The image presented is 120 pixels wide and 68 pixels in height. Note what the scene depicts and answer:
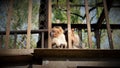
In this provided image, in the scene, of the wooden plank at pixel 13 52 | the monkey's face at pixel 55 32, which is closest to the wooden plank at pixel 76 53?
the wooden plank at pixel 13 52

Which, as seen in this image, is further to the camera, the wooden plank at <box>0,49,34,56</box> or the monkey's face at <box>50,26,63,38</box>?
the monkey's face at <box>50,26,63,38</box>

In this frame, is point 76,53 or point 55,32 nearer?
point 76,53

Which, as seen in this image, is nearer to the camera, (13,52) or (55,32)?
(13,52)

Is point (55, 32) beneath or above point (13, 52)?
above

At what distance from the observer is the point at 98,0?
7594 millimetres

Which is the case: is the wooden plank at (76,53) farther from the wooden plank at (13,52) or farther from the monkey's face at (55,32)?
the monkey's face at (55,32)

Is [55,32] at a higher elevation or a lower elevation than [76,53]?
higher

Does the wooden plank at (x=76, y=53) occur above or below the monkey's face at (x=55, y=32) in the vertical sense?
below

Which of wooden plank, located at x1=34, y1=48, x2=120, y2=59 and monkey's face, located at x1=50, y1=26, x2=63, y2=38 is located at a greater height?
monkey's face, located at x1=50, y1=26, x2=63, y2=38

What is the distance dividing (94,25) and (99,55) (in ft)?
7.99

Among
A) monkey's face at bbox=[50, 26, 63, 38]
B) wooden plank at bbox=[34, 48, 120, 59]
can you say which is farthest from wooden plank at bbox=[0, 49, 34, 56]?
monkey's face at bbox=[50, 26, 63, 38]

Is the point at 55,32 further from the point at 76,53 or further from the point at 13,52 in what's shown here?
the point at 13,52

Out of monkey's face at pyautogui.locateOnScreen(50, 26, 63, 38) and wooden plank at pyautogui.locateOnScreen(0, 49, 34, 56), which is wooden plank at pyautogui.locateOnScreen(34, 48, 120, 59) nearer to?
wooden plank at pyautogui.locateOnScreen(0, 49, 34, 56)

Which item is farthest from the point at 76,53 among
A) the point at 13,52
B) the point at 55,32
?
the point at 13,52
